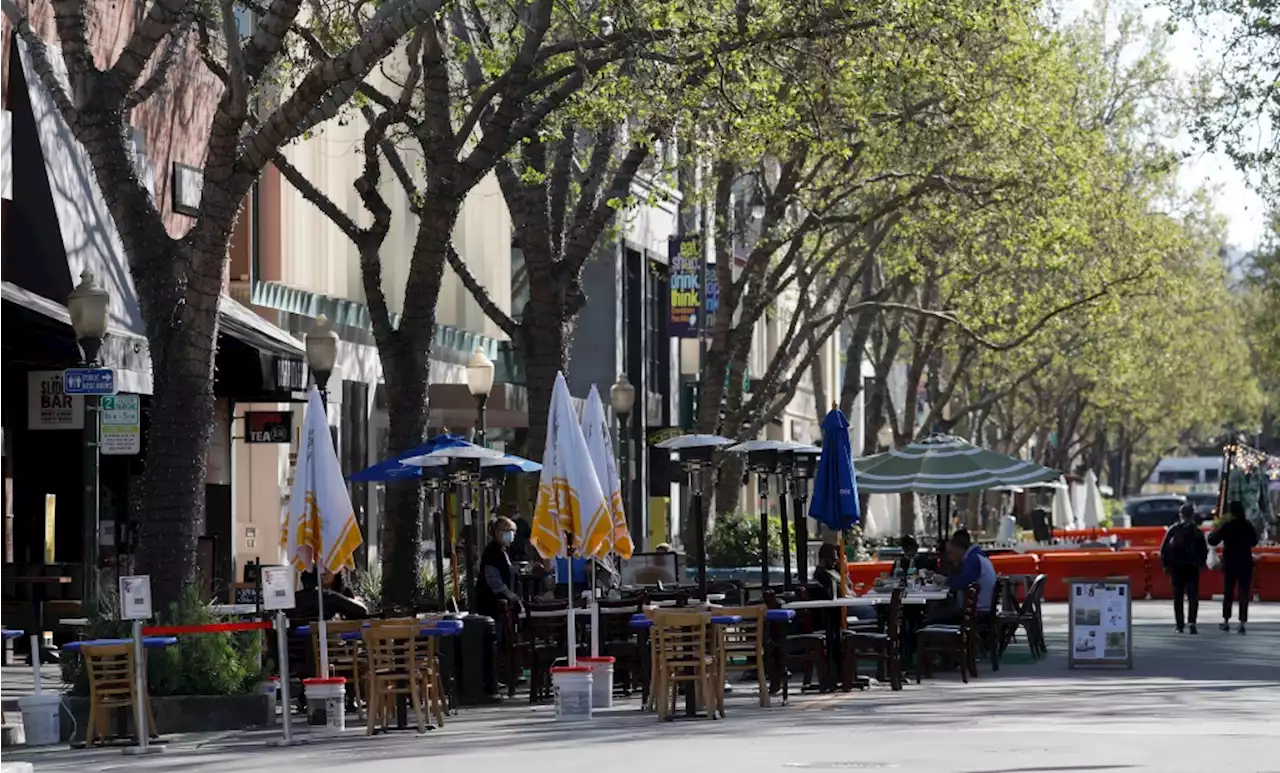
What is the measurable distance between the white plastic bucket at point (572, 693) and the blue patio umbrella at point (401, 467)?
206 inches

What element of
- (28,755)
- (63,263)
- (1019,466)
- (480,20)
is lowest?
(28,755)

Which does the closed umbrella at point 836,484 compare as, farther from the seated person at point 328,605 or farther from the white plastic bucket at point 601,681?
the seated person at point 328,605

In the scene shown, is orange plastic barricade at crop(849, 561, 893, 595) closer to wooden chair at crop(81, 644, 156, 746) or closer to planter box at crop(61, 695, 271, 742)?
planter box at crop(61, 695, 271, 742)

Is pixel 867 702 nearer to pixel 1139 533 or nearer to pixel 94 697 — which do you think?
pixel 94 697

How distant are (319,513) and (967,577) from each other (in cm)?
887

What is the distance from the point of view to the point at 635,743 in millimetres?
17172

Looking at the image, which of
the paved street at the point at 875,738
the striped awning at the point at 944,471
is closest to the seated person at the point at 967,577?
the paved street at the point at 875,738

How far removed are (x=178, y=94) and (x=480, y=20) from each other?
6019 millimetres

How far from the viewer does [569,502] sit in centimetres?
2073

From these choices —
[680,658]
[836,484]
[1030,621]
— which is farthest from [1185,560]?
[680,658]

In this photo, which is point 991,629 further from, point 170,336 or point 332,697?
point 170,336

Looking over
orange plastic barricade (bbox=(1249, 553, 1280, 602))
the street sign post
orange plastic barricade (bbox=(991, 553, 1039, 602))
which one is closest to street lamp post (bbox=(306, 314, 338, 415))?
the street sign post

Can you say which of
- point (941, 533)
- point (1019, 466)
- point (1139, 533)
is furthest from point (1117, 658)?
point (1139, 533)

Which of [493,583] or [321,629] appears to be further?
[493,583]
